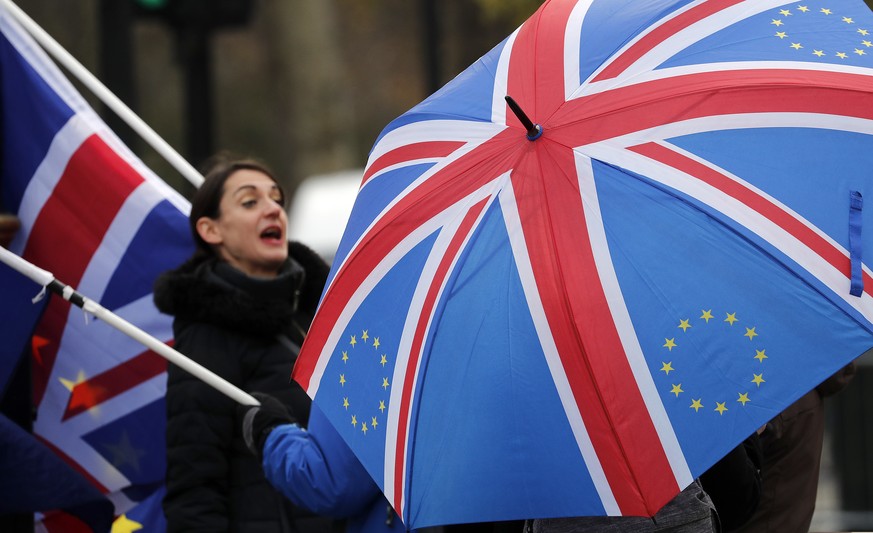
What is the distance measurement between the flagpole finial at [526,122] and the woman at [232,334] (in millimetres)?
1600

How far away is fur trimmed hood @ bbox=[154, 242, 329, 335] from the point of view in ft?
14.1

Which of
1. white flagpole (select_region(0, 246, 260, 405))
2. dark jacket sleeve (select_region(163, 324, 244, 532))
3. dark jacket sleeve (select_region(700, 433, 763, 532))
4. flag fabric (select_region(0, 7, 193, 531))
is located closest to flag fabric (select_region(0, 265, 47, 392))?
white flagpole (select_region(0, 246, 260, 405))

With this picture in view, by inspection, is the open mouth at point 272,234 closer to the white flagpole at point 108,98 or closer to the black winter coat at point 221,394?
the black winter coat at point 221,394

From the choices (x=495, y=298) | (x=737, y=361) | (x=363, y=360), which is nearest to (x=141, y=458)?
(x=363, y=360)

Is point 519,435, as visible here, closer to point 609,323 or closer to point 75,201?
point 609,323

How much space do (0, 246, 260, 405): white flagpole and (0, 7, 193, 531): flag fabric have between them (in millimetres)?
562

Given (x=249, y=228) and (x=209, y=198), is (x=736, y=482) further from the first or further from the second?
(x=209, y=198)

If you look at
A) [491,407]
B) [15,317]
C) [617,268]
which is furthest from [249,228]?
[617,268]

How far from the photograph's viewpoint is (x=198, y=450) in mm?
4105

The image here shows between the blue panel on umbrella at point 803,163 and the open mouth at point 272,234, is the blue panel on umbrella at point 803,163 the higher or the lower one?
the lower one

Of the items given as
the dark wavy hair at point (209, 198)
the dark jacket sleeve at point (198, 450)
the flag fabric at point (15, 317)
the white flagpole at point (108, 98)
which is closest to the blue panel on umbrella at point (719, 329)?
the dark jacket sleeve at point (198, 450)

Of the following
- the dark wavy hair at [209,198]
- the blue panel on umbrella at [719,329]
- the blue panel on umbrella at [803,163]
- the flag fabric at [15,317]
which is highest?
the dark wavy hair at [209,198]

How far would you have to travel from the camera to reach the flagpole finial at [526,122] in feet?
9.50

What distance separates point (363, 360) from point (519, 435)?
479 millimetres
